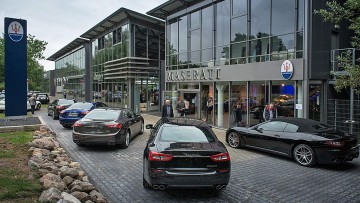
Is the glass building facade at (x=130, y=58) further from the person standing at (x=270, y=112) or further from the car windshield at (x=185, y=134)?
the car windshield at (x=185, y=134)

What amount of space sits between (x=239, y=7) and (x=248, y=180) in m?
11.3

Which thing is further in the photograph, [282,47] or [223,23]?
[223,23]

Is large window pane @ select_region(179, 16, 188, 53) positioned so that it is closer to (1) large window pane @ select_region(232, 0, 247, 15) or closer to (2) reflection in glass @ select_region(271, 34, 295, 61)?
(1) large window pane @ select_region(232, 0, 247, 15)

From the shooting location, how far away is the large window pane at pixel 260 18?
1453cm

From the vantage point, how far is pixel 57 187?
223 inches

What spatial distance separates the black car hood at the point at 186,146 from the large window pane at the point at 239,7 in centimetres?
1143

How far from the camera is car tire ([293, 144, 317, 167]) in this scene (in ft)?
28.8

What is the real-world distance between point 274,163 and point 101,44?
92.0 ft

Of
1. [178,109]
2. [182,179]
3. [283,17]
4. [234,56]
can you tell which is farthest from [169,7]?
[182,179]

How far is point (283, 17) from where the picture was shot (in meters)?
13.7

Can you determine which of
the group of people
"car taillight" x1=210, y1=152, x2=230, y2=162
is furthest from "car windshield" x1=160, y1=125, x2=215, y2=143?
the group of people

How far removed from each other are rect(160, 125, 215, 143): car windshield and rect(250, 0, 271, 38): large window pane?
9.23 metres

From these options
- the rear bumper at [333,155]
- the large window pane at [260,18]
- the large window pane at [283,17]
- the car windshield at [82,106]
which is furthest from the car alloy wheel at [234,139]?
the car windshield at [82,106]

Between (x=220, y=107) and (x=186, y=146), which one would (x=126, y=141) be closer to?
(x=186, y=146)
